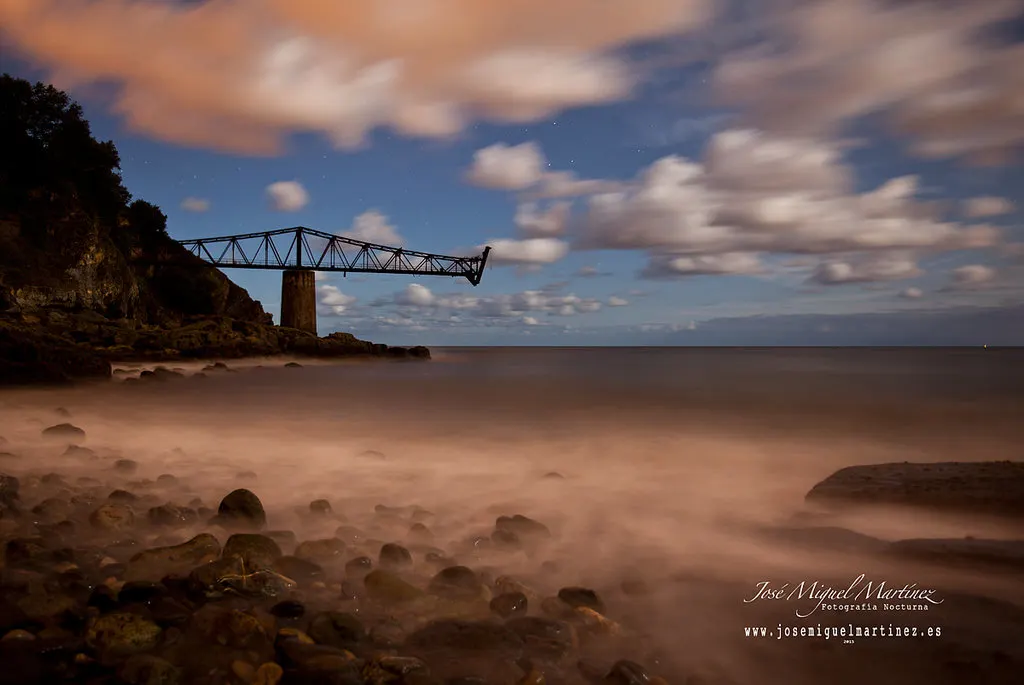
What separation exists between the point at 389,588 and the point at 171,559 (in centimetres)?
111

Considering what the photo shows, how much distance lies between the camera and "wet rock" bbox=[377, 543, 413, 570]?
299cm

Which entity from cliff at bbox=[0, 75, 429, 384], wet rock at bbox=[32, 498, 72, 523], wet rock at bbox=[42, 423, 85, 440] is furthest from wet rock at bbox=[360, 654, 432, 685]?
cliff at bbox=[0, 75, 429, 384]

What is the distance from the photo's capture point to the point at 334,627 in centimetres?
219

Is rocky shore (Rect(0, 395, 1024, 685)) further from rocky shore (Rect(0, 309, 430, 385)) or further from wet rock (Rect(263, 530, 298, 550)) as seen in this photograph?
rocky shore (Rect(0, 309, 430, 385))

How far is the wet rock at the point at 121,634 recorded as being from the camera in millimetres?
1974

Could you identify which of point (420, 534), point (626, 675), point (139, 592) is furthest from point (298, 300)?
point (626, 675)

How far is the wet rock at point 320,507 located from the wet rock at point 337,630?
1.75 meters

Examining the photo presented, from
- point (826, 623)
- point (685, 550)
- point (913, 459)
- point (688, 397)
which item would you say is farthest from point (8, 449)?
point (688, 397)

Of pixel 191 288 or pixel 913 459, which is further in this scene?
pixel 191 288

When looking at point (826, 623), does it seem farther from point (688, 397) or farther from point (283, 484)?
point (688, 397)

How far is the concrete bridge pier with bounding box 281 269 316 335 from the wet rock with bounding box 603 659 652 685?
47.9 metres

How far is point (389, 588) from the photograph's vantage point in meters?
2.57

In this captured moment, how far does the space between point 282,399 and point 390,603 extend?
36.0 ft

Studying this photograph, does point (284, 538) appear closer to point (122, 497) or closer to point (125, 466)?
point (122, 497)
